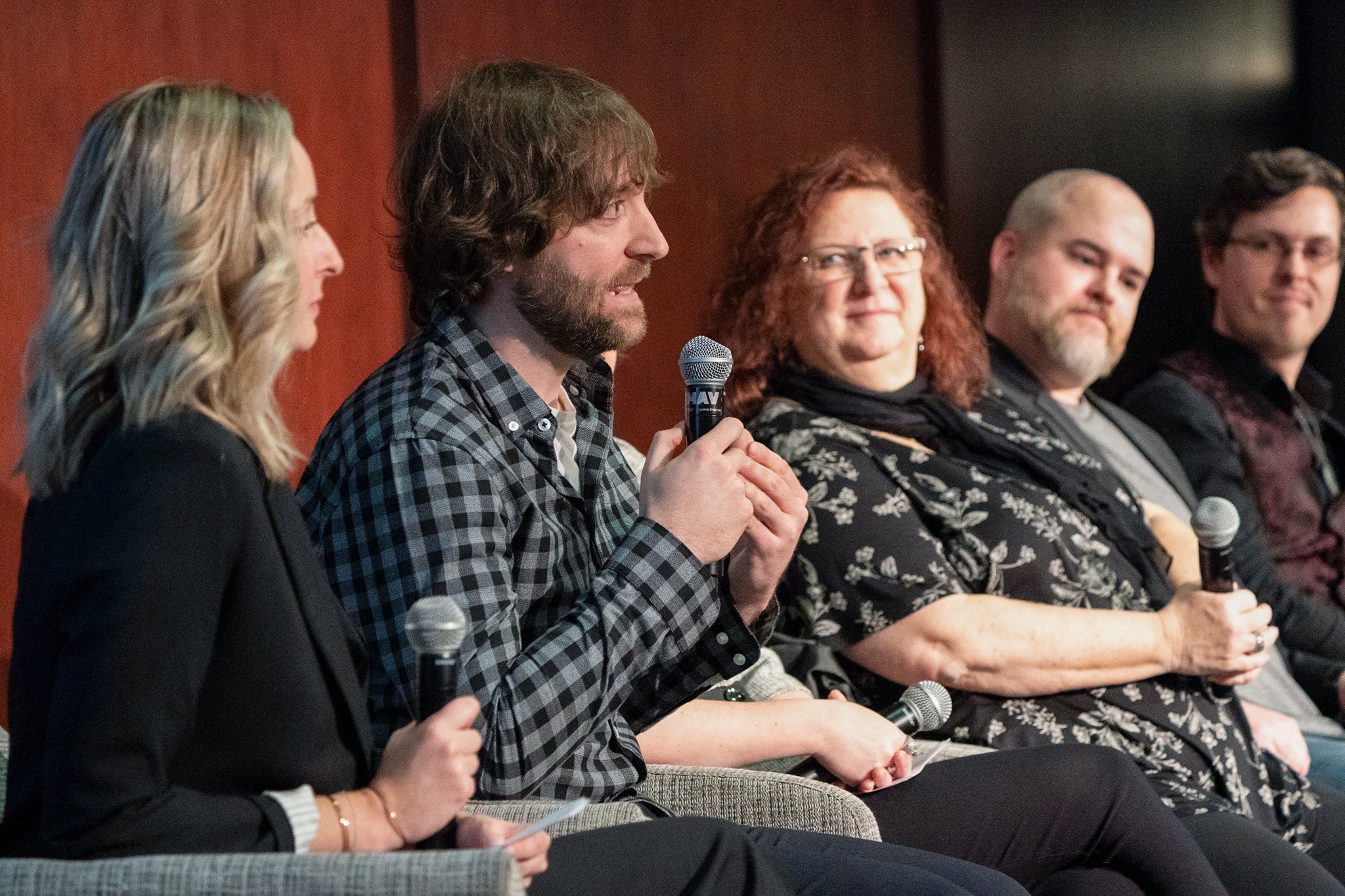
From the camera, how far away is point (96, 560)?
113 cm

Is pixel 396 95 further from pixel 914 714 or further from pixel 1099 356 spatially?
pixel 1099 356

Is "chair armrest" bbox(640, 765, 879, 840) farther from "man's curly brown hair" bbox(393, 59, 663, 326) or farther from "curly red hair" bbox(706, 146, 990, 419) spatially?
"curly red hair" bbox(706, 146, 990, 419)

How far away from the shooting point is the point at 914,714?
6.59ft

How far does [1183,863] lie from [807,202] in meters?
1.39

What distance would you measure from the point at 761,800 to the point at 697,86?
1.96m

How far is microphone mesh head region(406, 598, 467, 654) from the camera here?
1203 millimetres

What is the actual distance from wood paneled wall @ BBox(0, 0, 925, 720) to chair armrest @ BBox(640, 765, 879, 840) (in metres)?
0.93

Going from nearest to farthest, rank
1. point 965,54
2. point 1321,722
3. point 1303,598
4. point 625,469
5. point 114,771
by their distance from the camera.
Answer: point 114,771 < point 625,469 < point 1321,722 < point 1303,598 < point 965,54

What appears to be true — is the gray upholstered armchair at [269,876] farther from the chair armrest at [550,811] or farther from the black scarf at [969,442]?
the black scarf at [969,442]

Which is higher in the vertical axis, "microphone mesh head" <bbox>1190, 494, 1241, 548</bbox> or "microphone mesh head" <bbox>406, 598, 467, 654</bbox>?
"microphone mesh head" <bbox>406, 598, 467, 654</bbox>

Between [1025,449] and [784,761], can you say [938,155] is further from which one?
[784,761]

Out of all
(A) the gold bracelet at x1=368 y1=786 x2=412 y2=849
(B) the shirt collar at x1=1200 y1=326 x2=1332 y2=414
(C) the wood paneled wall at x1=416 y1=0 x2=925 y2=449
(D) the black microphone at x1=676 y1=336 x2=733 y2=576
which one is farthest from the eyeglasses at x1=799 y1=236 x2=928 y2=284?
(A) the gold bracelet at x1=368 y1=786 x2=412 y2=849

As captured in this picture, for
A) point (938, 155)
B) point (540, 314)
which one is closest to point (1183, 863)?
point (540, 314)

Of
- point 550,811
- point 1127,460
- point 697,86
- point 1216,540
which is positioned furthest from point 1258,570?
point 550,811
